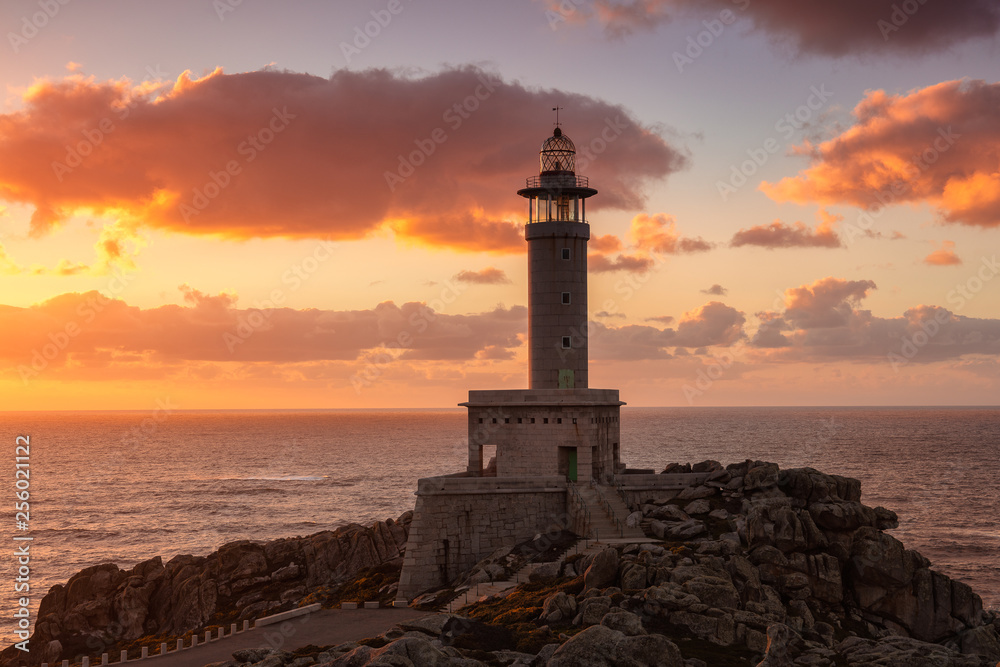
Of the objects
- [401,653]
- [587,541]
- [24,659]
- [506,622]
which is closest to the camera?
[401,653]

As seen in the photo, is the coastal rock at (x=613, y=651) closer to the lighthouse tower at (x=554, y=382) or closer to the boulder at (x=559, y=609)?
the boulder at (x=559, y=609)

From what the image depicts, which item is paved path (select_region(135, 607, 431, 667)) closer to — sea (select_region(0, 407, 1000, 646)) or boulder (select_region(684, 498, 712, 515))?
boulder (select_region(684, 498, 712, 515))

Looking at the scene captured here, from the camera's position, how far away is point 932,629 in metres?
34.2

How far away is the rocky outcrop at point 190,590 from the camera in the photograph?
4438cm

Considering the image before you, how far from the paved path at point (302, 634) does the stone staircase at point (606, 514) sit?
28.0 feet

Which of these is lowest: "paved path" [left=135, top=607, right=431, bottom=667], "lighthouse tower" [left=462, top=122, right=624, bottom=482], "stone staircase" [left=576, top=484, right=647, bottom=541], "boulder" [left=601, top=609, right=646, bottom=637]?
"paved path" [left=135, top=607, right=431, bottom=667]

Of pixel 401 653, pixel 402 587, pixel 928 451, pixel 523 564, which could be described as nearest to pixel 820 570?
pixel 523 564

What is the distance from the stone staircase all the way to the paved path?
8.53 metres

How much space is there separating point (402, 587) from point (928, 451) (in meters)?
127

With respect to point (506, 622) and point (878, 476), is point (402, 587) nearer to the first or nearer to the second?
point (506, 622)

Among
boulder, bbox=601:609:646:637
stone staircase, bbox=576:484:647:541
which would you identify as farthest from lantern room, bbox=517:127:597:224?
boulder, bbox=601:609:646:637

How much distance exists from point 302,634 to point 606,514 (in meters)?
14.0

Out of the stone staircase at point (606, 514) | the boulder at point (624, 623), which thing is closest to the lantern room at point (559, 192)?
the stone staircase at point (606, 514)

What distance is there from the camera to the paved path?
28.7m
